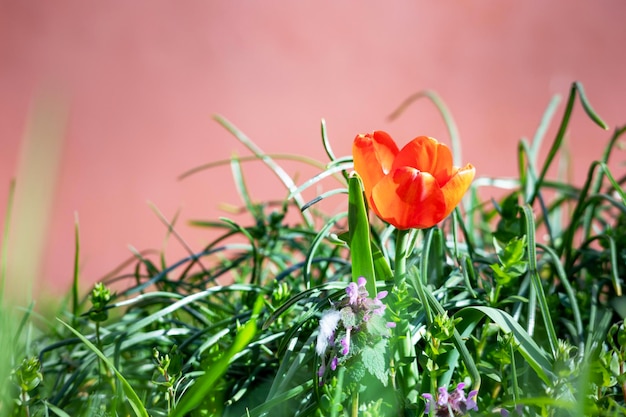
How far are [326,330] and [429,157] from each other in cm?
12

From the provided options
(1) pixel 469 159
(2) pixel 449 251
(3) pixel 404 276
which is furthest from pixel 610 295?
(1) pixel 469 159

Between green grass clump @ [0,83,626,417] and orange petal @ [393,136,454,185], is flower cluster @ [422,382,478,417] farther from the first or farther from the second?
orange petal @ [393,136,454,185]

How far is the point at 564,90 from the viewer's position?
1.18 metres

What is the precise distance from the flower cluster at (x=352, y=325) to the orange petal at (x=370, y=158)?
0.20 ft

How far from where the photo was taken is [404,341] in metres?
0.37

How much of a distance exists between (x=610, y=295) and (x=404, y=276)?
251mm

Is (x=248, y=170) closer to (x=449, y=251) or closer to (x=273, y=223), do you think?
(x=273, y=223)

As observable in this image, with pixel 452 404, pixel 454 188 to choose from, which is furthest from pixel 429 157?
pixel 452 404

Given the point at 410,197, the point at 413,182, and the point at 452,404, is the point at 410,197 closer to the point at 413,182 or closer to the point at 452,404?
the point at 413,182

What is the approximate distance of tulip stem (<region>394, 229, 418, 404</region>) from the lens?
0.37 metres

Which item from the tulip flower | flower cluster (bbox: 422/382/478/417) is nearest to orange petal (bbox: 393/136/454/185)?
the tulip flower

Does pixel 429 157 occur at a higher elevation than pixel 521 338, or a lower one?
higher

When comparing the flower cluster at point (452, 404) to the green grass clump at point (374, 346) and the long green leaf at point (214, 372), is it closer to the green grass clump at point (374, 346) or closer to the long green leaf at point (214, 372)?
the green grass clump at point (374, 346)

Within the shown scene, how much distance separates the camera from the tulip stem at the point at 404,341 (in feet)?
1.21
